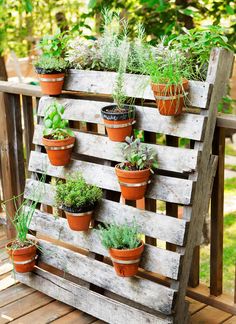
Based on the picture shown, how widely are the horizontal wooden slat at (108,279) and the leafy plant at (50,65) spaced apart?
3.27 ft

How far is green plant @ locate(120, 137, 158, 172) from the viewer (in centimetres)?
268

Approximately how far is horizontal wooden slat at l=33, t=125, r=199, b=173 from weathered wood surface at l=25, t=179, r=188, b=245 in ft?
0.77

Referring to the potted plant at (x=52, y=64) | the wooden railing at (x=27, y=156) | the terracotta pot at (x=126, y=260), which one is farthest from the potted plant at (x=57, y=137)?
the terracotta pot at (x=126, y=260)

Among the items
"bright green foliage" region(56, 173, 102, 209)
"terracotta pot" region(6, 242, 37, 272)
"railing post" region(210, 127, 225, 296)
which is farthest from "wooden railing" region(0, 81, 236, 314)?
"terracotta pot" region(6, 242, 37, 272)

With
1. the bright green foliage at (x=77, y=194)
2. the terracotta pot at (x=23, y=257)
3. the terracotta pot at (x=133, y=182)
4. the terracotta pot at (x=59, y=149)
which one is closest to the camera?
the terracotta pot at (x=133, y=182)

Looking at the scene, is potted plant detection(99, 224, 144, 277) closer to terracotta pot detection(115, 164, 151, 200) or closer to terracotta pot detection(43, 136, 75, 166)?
terracotta pot detection(115, 164, 151, 200)

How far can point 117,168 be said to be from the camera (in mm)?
2730

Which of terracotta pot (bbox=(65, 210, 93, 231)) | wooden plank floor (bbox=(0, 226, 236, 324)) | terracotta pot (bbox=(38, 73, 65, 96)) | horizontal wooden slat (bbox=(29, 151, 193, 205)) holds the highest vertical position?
terracotta pot (bbox=(38, 73, 65, 96))

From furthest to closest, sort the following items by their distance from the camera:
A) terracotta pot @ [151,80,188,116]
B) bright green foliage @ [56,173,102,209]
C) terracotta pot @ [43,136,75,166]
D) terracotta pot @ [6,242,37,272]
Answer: terracotta pot @ [6,242,37,272] < terracotta pot @ [43,136,75,166] < bright green foliage @ [56,173,102,209] < terracotta pot @ [151,80,188,116]

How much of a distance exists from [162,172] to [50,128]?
673 millimetres

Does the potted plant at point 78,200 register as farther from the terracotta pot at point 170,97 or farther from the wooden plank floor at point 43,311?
the terracotta pot at point 170,97

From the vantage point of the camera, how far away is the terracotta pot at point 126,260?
106 inches

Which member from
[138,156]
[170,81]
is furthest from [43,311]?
[170,81]

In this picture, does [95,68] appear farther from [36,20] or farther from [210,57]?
[36,20]
